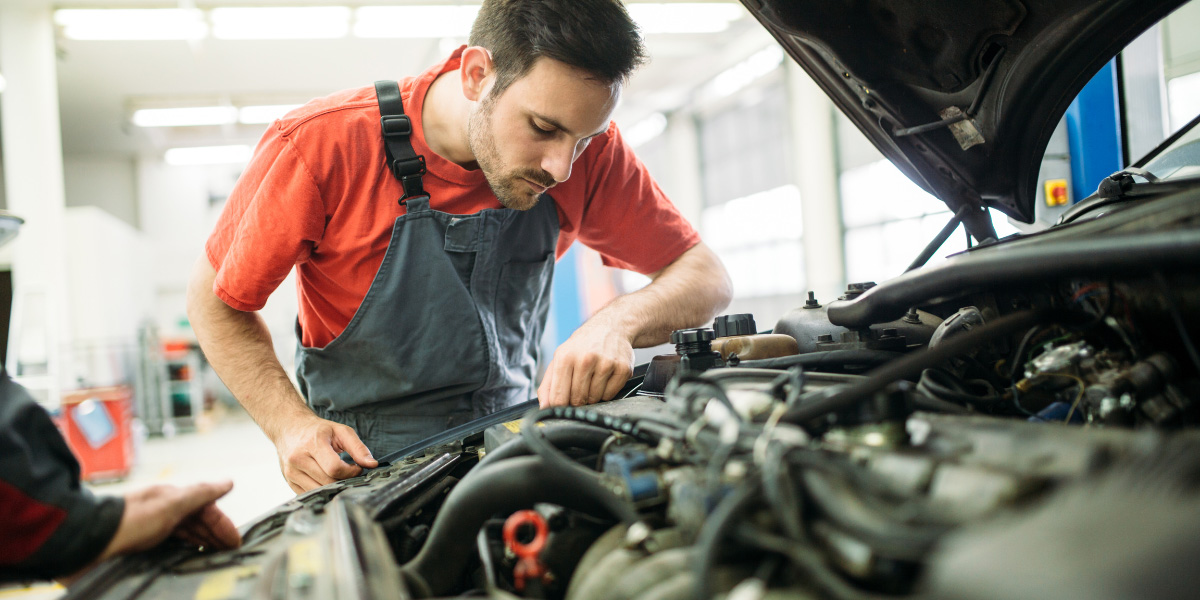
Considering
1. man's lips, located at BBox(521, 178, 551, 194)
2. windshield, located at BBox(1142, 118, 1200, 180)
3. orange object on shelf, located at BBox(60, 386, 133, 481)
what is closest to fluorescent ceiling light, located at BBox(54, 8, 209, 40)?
orange object on shelf, located at BBox(60, 386, 133, 481)

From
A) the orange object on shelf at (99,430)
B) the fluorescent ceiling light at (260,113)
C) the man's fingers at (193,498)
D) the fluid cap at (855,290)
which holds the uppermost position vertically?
the fluorescent ceiling light at (260,113)

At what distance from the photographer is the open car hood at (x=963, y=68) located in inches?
40.9

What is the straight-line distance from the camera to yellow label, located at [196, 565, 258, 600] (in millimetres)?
562

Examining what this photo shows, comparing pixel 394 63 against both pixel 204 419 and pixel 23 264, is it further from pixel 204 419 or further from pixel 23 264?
pixel 204 419

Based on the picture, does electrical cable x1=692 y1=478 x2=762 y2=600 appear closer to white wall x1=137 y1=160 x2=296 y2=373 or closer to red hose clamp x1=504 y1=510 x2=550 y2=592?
red hose clamp x1=504 y1=510 x2=550 y2=592

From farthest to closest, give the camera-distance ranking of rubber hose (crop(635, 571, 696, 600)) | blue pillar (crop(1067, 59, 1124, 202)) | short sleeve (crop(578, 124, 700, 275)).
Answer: blue pillar (crop(1067, 59, 1124, 202))
short sleeve (crop(578, 124, 700, 275))
rubber hose (crop(635, 571, 696, 600))

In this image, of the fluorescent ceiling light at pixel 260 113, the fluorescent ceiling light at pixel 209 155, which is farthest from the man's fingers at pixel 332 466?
the fluorescent ceiling light at pixel 209 155

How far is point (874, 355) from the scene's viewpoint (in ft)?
2.92

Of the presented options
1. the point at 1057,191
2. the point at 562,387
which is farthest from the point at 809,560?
the point at 1057,191

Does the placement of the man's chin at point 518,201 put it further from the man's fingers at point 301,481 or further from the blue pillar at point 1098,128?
the blue pillar at point 1098,128

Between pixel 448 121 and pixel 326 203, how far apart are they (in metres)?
0.30

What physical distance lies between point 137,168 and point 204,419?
14.1ft

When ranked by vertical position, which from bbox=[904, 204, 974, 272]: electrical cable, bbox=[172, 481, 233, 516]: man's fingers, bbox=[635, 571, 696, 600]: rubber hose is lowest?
bbox=[635, 571, 696, 600]: rubber hose

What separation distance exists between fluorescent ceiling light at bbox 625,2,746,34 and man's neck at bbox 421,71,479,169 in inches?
197
